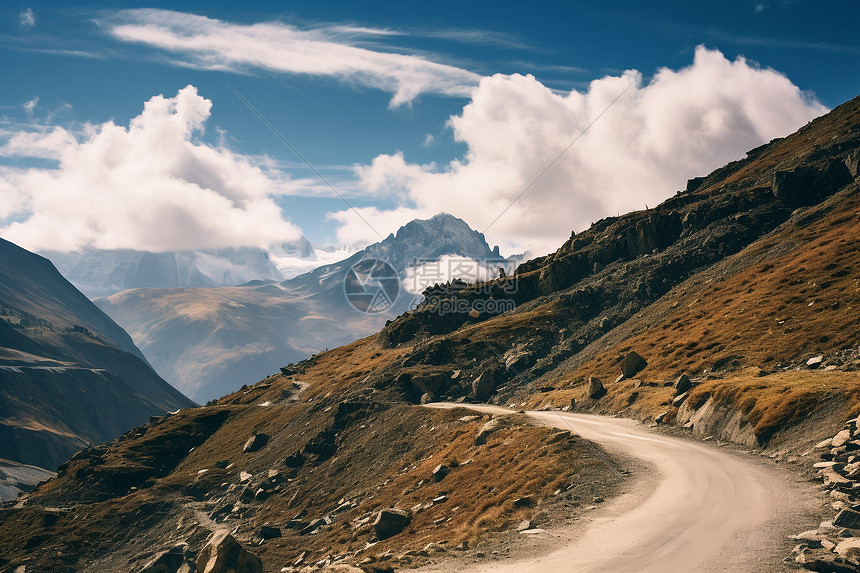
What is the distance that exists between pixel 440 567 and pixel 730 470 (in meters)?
24.6

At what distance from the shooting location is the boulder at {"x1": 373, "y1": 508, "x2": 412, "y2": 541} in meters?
47.4

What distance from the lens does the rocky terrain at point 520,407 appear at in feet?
146

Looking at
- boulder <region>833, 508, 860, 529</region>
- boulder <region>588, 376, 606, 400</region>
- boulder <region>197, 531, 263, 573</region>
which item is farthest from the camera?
boulder <region>588, 376, 606, 400</region>

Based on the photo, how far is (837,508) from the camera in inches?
1216

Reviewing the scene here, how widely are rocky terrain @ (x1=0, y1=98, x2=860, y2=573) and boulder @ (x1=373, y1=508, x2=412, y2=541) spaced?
0.60 feet

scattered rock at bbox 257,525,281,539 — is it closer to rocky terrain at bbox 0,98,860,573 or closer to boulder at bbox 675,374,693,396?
rocky terrain at bbox 0,98,860,573

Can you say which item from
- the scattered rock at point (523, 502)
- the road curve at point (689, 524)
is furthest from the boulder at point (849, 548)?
the scattered rock at point (523, 502)

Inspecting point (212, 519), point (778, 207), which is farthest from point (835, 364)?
point (778, 207)

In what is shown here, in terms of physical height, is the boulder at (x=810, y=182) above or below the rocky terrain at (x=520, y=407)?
above

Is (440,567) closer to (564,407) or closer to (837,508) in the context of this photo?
(837,508)

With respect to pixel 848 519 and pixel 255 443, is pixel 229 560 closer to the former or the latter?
pixel 848 519

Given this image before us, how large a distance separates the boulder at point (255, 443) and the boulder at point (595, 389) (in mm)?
68884

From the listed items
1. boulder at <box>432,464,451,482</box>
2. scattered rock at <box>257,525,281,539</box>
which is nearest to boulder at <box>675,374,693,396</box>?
boulder at <box>432,464,451,482</box>

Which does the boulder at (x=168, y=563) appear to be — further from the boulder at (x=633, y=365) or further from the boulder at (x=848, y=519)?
the boulder at (x=633, y=365)
